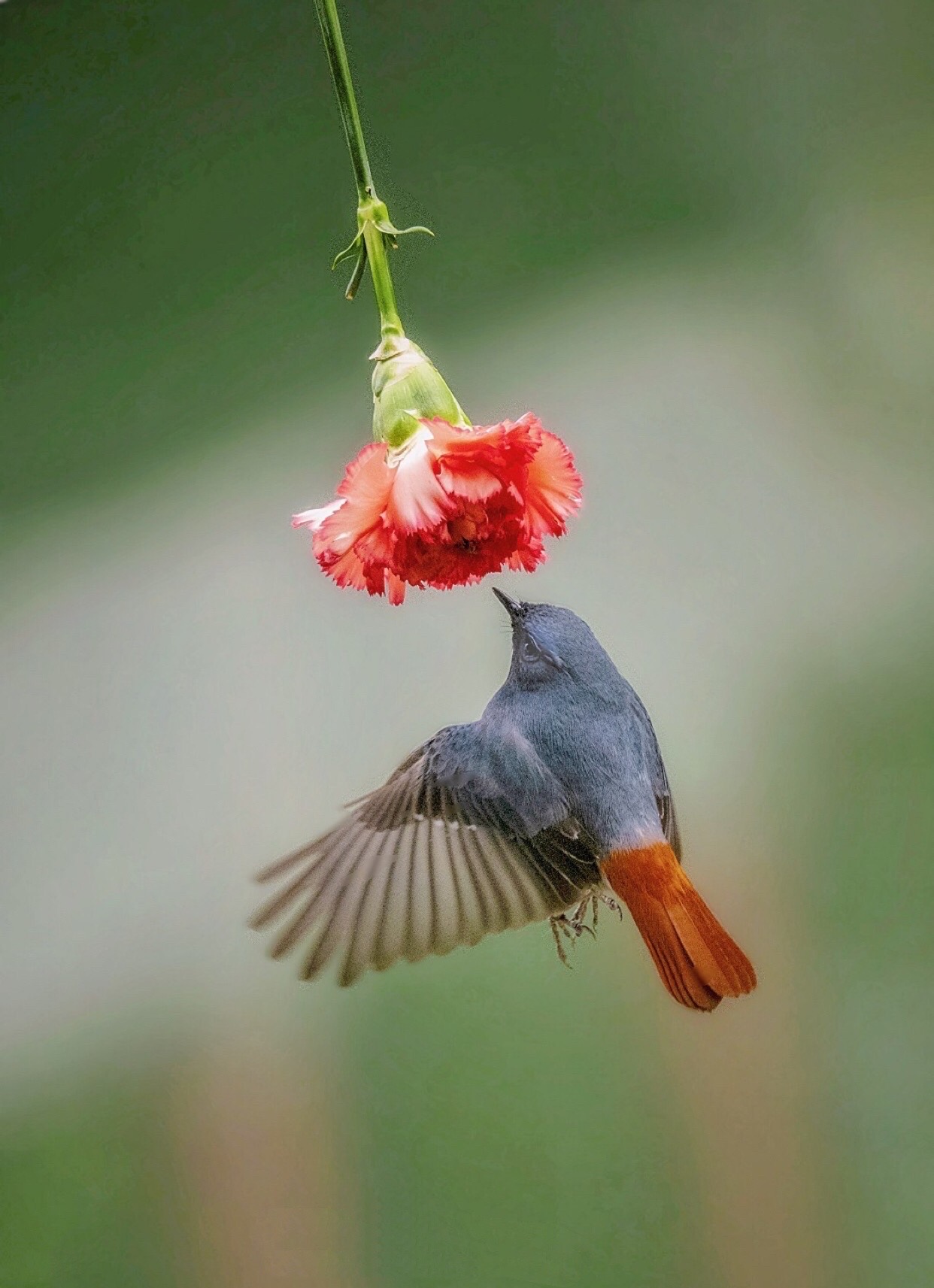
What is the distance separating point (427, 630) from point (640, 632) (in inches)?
9.1

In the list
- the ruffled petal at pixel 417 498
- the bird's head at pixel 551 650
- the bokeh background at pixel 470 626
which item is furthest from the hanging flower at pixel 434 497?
the bokeh background at pixel 470 626

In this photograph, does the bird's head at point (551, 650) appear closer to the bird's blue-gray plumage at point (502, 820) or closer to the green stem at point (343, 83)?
the bird's blue-gray plumage at point (502, 820)

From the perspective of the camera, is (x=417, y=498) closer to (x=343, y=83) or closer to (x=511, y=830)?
(x=343, y=83)

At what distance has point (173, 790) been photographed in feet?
4.09

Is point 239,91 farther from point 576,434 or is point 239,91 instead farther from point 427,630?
point 427,630

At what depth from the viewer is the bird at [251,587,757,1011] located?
82 centimetres

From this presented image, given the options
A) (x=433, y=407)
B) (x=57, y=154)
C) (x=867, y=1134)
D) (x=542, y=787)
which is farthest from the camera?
(x=57, y=154)

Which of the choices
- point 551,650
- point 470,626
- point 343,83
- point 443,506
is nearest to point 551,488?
point 443,506

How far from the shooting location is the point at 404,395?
1.77 ft

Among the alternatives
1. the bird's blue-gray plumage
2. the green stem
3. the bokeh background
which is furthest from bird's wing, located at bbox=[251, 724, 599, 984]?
the green stem

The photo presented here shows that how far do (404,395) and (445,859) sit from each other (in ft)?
1.44

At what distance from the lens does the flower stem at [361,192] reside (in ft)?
1.55

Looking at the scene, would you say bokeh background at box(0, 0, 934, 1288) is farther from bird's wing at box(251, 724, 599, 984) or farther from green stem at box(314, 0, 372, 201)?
green stem at box(314, 0, 372, 201)

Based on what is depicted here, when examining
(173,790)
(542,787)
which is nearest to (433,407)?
(542,787)
